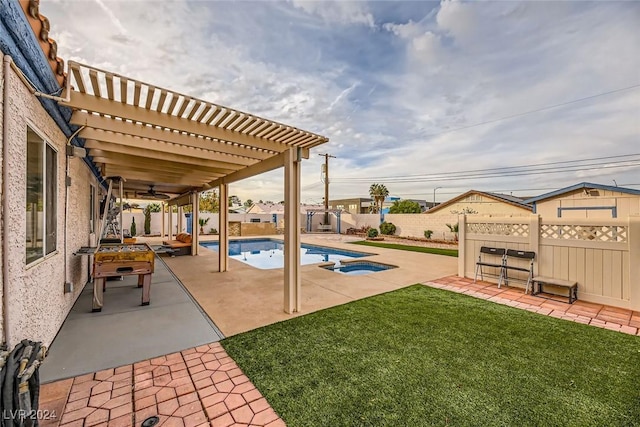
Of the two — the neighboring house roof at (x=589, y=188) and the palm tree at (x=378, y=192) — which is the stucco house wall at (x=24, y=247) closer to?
the neighboring house roof at (x=589, y=188)

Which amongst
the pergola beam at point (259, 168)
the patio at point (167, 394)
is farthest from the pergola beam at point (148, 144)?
the patio at point (167, 394)

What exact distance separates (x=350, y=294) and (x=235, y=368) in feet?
11.1

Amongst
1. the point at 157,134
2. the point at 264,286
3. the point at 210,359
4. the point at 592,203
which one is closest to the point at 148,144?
the point at 157,134

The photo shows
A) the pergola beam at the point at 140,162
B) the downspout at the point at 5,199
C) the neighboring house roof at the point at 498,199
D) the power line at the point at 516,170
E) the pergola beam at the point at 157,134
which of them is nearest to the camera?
the downspout at the point at 5,199

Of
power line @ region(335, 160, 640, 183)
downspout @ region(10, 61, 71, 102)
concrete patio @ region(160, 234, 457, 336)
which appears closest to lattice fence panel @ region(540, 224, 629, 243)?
concrete patio @ region(160, 234, 457, 336)

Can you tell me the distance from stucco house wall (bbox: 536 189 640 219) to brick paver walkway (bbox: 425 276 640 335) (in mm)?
8855

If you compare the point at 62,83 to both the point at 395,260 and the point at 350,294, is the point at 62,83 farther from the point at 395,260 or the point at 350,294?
the point at 395,260

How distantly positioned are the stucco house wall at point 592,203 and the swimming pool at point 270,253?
10079 mm

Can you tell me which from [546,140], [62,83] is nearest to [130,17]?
[62,83]

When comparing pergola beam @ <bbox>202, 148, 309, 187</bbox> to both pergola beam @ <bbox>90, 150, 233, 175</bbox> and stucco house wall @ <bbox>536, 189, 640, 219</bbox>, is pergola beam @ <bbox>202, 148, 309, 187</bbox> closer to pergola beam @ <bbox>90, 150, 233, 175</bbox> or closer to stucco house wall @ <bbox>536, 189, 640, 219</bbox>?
pergola beam @ <bbox>90, 150, 233, 175</bbox>

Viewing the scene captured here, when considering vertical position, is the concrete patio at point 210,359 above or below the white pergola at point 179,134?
below

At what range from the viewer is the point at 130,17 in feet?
15.4

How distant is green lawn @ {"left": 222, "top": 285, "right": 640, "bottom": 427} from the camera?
2293 millimetres

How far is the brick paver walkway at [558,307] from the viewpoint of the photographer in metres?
4.34
